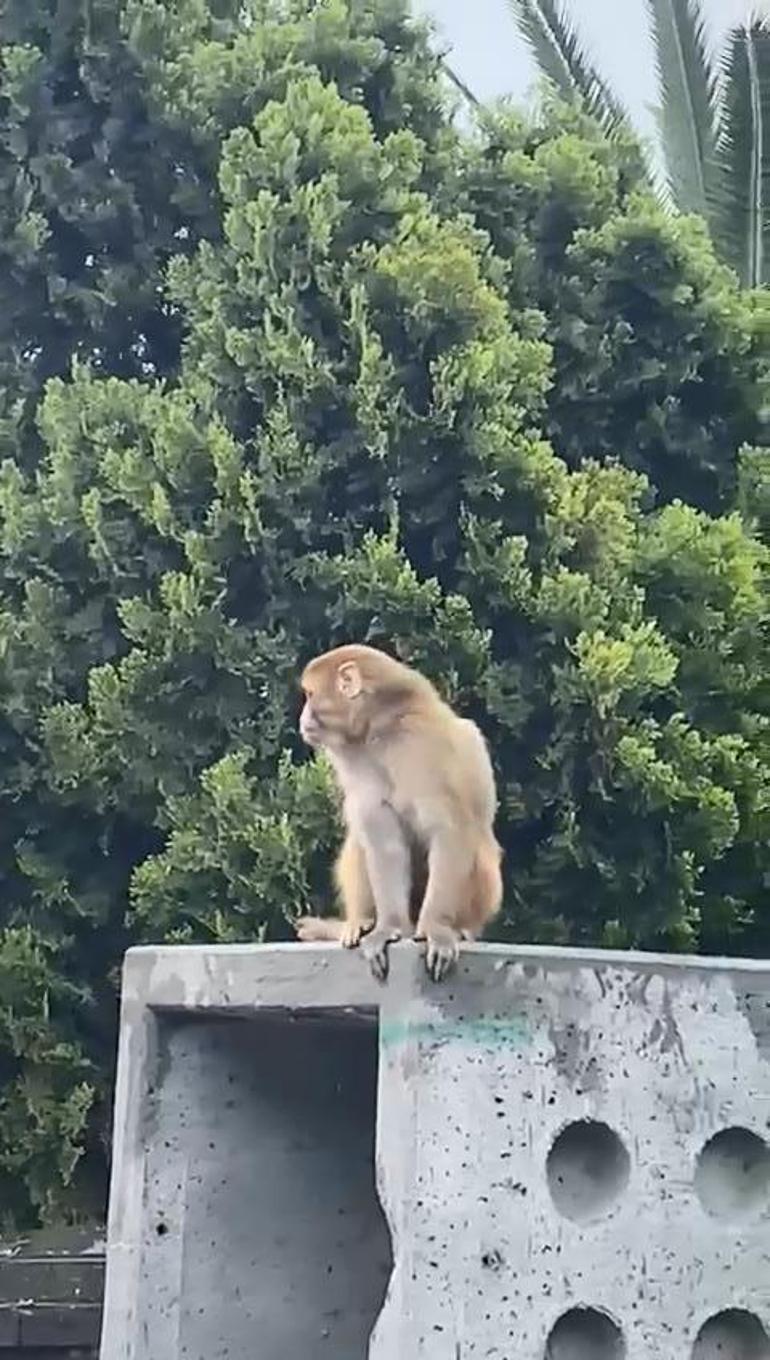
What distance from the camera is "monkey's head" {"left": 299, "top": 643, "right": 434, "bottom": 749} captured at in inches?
213

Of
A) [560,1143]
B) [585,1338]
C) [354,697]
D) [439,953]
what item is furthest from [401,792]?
[585,1338]

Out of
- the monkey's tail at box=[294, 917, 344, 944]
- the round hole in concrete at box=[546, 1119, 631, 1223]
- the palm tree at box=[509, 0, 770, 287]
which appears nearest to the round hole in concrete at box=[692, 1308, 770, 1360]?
the round hole in concrete at box=[546, 1119, 631, 1223]

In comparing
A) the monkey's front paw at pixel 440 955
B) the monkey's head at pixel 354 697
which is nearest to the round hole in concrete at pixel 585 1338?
the monkey's front paw at pixel 440 955

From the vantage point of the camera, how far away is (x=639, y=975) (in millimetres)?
5039

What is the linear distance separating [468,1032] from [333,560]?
12.0 feet

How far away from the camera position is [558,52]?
13.0m

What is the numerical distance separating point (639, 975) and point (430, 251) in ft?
14.0

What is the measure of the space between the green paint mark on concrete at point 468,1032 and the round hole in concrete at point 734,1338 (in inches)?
33.3

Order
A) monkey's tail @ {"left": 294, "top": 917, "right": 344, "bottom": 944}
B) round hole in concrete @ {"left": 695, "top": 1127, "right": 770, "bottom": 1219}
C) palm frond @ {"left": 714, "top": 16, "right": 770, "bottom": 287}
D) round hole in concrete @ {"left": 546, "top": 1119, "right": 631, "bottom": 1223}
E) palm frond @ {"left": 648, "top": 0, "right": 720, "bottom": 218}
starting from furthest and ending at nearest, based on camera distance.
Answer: palm frond @ {"left": 648, "top": 0, "right": 720, "bottom": 218} < palm frond @ {"left": 714, "top": 16, "right": 770, "bottom": 287} < monkey's tail @ {"left": 294, "top": 917, "right": 344, "bottom": 944} < round hole in concrete @ {"left": 695, "top": 1127, "right": 770, "bottom": 1219} < round hole in concrete @ {"left": 546, "top": 1119, "right": 631, "bottom": 1223}

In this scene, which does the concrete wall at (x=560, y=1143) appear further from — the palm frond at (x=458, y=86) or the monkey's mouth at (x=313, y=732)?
the palm frond at (x=458, y=86)

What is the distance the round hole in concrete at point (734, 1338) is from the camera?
16.6 feet

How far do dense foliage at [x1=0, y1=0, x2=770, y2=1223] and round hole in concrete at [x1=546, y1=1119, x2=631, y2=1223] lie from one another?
3.01 m

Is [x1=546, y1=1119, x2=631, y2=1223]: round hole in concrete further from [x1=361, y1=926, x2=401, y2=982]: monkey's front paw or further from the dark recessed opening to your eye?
the dark recessed opening

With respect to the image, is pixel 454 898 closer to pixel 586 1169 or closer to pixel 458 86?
pixel 586 1169
